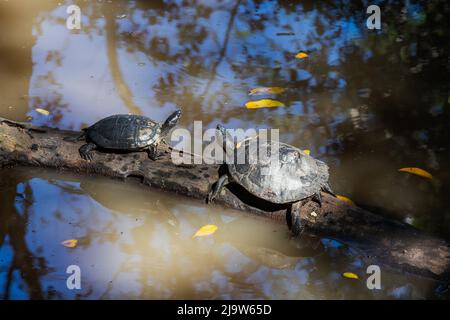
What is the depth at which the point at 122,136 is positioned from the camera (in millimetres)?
4609

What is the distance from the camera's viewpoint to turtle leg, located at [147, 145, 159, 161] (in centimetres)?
461

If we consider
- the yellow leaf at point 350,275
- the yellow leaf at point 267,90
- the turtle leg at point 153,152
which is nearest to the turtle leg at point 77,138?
the turtle leg at point 153,152

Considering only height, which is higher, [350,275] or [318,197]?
[318,197]

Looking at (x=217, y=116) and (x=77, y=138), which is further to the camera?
(x=217, y=116)

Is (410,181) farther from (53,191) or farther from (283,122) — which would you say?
(53,191)

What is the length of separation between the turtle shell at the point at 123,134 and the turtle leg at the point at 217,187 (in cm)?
87

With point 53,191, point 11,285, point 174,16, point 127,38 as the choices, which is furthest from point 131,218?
point 174,16

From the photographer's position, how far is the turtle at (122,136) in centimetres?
461

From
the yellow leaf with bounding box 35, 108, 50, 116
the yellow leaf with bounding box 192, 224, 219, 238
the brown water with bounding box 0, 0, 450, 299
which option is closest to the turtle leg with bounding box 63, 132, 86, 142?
the brown water with bounding box 0, 0, 450, 299

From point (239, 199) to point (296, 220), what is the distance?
62 centimetres

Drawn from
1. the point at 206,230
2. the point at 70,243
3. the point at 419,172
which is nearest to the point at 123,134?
the point at 70,243

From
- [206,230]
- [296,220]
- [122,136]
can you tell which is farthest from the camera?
[122,136]

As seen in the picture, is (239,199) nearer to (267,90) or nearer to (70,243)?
(70,243)

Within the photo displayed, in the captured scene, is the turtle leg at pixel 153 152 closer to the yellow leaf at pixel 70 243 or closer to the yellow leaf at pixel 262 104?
the yellow leaf at pixel 70 243
